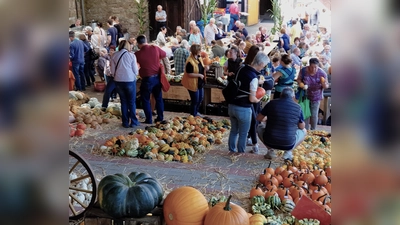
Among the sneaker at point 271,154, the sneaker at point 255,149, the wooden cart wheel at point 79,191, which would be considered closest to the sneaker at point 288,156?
the sneaker at point 271,154

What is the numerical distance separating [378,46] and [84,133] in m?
7.02

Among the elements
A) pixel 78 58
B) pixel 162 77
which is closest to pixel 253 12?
pixel 78 58

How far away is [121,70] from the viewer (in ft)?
24.7

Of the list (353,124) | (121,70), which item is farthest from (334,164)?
(121,70)

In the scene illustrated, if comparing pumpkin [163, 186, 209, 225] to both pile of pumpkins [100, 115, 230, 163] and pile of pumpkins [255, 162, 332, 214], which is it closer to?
pile of pumpkins [255, 162, 332, 214]

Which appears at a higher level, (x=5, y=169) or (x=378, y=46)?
(x=378, y=46)

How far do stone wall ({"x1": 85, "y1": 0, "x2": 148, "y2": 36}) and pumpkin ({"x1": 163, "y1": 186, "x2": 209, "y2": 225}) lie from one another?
15012mm

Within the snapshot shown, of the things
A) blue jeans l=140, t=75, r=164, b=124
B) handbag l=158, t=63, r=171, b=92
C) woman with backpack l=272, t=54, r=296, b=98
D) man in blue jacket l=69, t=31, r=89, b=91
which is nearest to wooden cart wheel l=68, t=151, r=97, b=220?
blue jeans l=140, t=75, r=164, b=124

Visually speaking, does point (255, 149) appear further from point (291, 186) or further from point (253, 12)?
point (253, 12)

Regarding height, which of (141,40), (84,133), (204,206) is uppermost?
(141,40)

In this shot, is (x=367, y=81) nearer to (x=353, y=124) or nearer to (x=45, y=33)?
(x=353, y=124)

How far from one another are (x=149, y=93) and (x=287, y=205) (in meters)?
4.40

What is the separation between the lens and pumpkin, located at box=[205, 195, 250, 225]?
299cm

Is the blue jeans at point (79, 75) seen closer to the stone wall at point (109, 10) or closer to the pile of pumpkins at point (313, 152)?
the stone wall at point (109, 10)
